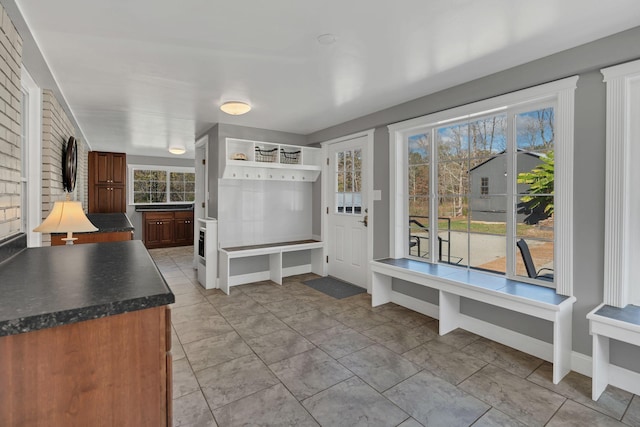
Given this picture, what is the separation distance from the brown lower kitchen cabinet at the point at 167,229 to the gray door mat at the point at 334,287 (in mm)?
4737

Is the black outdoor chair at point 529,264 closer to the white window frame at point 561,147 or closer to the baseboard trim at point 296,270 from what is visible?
the white window frame at point 561,147

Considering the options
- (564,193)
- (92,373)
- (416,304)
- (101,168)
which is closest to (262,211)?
(416,304)

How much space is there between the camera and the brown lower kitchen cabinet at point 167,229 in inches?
310

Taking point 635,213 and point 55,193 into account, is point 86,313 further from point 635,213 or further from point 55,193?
point 55,193

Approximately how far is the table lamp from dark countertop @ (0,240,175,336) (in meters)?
0.70

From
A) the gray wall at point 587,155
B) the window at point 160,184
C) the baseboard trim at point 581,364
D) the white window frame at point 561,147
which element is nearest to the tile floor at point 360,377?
the baseboard trim at point 581,364

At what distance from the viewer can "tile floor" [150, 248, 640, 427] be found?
1944 millimetres

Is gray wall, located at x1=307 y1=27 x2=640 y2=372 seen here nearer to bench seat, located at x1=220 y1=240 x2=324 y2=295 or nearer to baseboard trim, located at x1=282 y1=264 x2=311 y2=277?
bench seat, located at x1=220 y1=240 x2=324 y2=295

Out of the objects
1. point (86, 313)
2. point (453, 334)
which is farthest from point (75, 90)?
point (453, 334)

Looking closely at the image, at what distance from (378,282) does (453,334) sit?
3.31 ft

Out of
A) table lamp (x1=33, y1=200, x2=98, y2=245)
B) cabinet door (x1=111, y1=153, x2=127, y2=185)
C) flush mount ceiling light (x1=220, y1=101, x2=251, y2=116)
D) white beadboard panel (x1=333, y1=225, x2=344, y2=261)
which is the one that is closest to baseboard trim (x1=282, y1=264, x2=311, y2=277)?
white beadboard panel (x1=333, y1=225, x2=344, y2=261)

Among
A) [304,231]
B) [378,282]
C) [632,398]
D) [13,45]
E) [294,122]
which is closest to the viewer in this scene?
[13,45]

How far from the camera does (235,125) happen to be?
4723 millimetres

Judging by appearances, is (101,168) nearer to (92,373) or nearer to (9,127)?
(9,127)
